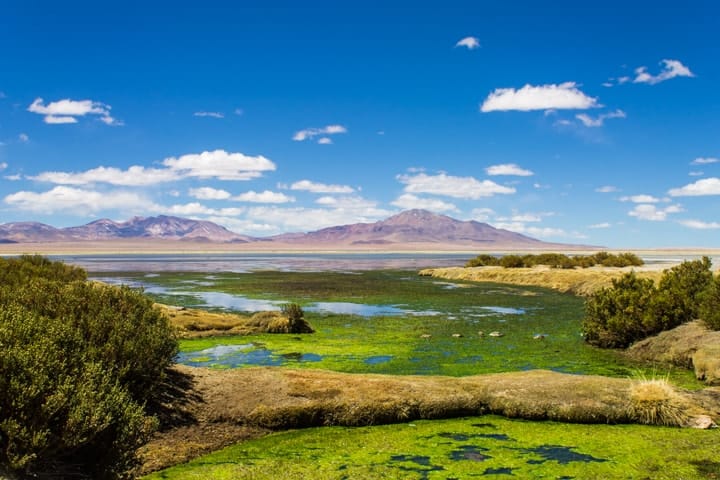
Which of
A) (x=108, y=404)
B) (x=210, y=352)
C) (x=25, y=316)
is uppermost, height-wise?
(x=25, y=316)

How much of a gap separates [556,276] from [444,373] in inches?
2054

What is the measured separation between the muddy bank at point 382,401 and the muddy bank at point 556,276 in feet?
120

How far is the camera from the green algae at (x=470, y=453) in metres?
11.6

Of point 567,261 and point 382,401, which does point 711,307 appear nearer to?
point 382,401

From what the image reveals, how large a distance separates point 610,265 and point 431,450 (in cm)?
8411

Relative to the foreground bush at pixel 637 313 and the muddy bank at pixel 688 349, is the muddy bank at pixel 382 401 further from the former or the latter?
the foreground bush at pixel 637 313

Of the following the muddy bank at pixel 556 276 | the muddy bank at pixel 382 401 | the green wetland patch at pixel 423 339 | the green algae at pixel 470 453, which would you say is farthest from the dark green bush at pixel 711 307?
the muddy bank at pixel 556 276

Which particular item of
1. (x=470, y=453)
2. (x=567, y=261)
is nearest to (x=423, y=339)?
(x=470, y=453)

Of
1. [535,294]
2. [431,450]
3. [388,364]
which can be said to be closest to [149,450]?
[431,450]

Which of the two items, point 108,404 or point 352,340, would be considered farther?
point 352,340

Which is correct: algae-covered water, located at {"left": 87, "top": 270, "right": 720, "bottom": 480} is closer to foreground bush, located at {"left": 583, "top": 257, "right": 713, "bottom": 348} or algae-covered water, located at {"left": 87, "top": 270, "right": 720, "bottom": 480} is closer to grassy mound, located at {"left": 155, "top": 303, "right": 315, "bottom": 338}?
grassy mound, located at {"left": 155, "top": 303, "right": 315, "bottom": 338}

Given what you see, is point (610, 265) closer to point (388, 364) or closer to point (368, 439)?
point (388, 364)

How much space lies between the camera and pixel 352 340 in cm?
2962

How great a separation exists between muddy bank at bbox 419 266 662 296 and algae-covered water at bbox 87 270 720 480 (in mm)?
8004
